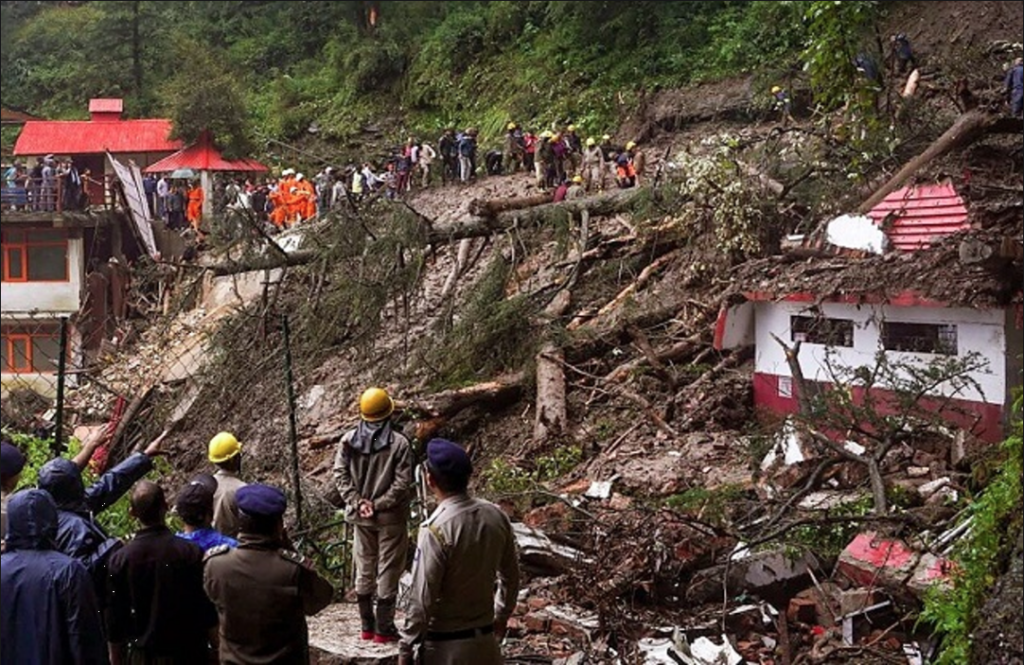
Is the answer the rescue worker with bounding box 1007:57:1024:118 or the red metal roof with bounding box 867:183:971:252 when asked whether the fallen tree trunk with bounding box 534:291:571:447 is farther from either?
the rescue worker with bounding box 1007:57:1024:118

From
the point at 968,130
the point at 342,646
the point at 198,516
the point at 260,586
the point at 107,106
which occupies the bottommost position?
the point at 342,646

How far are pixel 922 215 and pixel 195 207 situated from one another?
680cm

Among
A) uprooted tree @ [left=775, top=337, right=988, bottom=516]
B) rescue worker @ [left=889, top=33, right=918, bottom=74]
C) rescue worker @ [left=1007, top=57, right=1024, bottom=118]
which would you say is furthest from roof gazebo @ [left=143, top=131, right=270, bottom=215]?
rescue worker @ [left=889, top=33, right=918, bottom=74]

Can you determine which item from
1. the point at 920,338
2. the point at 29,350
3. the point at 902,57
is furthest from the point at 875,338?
the point at 902,57

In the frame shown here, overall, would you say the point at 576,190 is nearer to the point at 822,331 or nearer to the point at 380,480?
the point at 822,331

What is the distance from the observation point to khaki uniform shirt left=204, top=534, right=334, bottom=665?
3.89m

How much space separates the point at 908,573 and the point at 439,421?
5919mm

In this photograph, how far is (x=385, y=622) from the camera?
567 centimetres

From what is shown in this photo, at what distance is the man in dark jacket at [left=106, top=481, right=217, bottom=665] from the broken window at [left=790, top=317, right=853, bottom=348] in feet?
25.4

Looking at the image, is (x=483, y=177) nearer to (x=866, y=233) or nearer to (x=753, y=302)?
(x=753, y=302)

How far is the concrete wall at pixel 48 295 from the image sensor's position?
806 centimetres

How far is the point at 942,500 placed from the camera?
7.62 m

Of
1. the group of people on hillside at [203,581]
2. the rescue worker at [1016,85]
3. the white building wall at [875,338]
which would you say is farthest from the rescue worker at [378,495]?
the rescue worker at [1016,85]

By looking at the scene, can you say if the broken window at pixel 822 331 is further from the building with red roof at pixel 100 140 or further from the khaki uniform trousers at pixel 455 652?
the khaki uniform trousers at pixel 455 652
